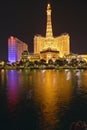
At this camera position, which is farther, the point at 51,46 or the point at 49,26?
the point at 51,46

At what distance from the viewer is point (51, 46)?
18600 cm

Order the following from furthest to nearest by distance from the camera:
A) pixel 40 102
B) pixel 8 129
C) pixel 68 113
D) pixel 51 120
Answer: pixel 40 102 → pixel 68 113 → pixel 51 120 → pixel 8 129

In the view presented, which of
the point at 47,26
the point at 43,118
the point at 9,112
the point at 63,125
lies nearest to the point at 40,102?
the point at 9,112

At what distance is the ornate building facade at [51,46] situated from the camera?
182750 millimetres

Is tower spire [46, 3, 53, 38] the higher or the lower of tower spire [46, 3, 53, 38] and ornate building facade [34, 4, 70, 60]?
the higher

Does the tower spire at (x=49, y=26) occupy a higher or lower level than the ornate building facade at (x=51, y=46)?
higher

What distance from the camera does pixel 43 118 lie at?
20172 millimetres

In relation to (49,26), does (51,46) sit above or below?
below

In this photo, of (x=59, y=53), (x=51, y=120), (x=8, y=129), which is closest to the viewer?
(x=8, y=129)

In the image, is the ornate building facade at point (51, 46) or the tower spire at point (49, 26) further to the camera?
the ornate building facade at point (51, 46)

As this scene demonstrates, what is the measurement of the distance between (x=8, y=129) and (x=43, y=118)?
9.68 ft

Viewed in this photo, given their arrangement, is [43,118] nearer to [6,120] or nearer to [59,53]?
[6,120]

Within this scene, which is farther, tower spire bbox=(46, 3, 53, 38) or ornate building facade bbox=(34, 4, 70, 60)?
ornate building facade bbox=(34, 4, 70, 60)

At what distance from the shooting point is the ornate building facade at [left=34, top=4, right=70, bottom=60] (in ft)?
600
